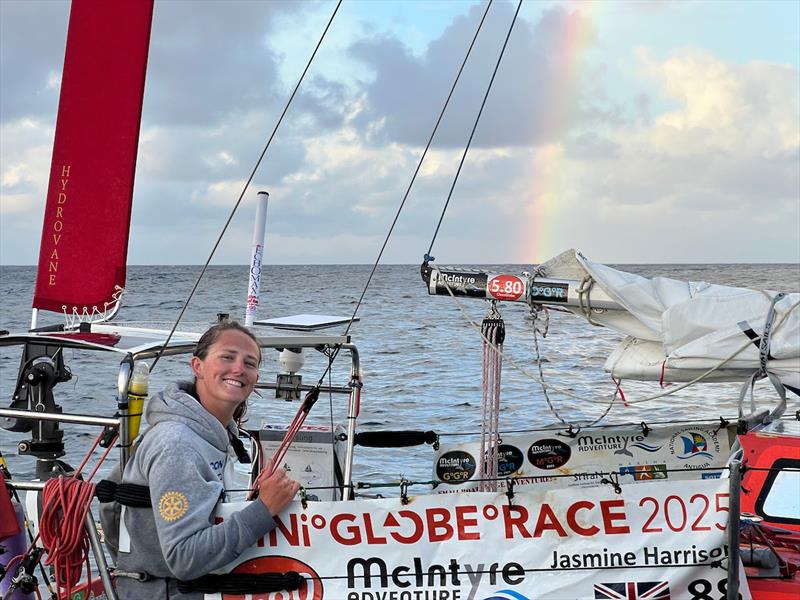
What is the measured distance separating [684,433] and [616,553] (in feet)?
13.4

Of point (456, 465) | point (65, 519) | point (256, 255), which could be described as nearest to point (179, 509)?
point (65, 519)

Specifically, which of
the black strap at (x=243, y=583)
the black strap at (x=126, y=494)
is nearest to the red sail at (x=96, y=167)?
the black strap at (x=126, y=494)

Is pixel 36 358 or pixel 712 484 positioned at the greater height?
pixel 36 358

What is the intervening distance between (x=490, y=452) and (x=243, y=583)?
3.69m

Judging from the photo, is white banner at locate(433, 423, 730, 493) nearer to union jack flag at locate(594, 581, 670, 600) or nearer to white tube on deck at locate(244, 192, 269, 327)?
white tube on deck at locate(244, 192, 269, 327)

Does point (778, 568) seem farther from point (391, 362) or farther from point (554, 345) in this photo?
point (554, 345)

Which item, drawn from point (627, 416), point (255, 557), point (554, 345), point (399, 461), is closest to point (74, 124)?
point (255, 557)

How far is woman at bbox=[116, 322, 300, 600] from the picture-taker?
358 centimetres

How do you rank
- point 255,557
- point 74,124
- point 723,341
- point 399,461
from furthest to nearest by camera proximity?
point 399,461, point 74,124, point 723,341, point 255,557

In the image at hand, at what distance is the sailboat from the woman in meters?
0.17

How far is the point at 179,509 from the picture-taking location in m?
3.56

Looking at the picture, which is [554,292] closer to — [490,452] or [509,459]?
[490,452]

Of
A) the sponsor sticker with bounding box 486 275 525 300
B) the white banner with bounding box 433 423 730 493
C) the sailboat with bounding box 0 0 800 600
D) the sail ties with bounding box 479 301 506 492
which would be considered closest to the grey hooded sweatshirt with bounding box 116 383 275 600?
the sailboat with bounding box 0 0 800 600

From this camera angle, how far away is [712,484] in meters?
3.99
